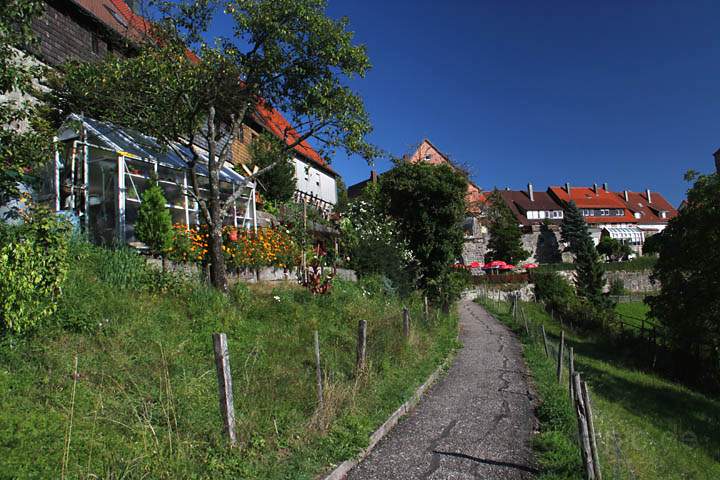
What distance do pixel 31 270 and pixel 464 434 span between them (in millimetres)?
5707

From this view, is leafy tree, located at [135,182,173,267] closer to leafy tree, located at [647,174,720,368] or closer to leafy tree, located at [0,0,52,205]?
leafy tree, located at [0,0,52,205]

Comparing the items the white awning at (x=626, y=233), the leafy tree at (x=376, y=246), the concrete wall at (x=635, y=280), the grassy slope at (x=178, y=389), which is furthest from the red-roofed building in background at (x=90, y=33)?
the white awning at (x=626, y=233)

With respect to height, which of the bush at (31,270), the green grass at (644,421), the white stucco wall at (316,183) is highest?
the white stucco wall at (316,183)

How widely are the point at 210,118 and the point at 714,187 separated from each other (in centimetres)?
1920

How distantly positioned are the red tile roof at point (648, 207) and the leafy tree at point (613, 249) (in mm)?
22757

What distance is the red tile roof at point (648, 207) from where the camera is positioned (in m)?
86.4

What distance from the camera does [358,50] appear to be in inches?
435

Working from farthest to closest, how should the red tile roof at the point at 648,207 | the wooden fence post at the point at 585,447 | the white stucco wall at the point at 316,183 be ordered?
the red tile roof at the point at 648,207
the white stucco wall at the point at 316,183
the wooden fence post at the point at 585,447

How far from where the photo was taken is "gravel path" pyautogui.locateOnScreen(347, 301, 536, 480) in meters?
5.79

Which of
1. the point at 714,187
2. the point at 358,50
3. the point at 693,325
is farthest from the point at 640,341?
the point at 358,50

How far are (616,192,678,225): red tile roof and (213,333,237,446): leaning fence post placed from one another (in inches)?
3674

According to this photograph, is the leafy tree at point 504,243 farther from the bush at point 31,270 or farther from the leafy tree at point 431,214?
the bush at point 31,270

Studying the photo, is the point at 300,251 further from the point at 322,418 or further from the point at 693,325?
the point at 693,325

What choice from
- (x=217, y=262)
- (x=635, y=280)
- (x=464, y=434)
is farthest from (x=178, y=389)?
(x=635, y=280)
